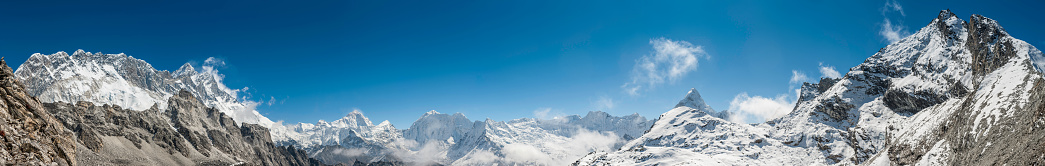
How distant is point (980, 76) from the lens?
397 feet

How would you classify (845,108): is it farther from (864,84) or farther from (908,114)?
(908,114)

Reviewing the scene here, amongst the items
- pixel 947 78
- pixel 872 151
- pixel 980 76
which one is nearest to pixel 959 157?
pixel 980 76

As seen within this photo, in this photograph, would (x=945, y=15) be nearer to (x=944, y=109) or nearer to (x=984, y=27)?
(x=984, y=27)

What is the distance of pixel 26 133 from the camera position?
76.5ft

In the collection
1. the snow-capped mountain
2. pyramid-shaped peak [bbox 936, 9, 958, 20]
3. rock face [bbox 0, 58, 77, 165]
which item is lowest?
rock face [bbox 0, 58, 77, 165]

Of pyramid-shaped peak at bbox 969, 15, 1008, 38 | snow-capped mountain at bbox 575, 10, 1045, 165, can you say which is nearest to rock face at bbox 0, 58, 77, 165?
snow-capped mountain at bbox 575, 10, 1045, 165

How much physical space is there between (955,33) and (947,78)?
27825 millimetres

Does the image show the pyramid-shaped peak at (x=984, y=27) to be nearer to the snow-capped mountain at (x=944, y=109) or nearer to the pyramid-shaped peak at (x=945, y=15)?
the snow-capped mountain at (x=944, y=109)

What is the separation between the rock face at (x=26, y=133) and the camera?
841 inches

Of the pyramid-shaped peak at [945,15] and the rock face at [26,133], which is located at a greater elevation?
the pyramid-shaped peak at [945,15]

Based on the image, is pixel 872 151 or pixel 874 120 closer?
pixel 872 151

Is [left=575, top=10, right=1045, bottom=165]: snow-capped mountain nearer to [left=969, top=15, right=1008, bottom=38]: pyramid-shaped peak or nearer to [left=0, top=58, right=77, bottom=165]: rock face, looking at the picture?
[left=969, top=15, right=1008, bottom=38]: pyramid-shaped peak

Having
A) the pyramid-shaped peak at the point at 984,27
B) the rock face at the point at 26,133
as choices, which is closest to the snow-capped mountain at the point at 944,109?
the pyramid-shaped peak at the point at 984,27

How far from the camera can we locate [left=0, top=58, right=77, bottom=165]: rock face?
70.1ft
